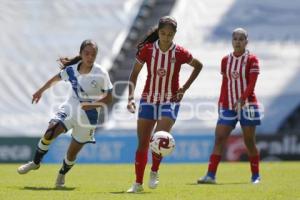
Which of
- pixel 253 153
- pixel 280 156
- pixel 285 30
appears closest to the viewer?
pixel 253 153

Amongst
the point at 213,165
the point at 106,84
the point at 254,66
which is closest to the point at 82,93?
the point at 106,84

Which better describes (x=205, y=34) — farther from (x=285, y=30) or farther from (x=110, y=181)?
(x=110, y=181)

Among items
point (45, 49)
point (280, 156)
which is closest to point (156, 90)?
point (280, 156)

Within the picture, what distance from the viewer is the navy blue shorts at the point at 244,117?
11.9 meters

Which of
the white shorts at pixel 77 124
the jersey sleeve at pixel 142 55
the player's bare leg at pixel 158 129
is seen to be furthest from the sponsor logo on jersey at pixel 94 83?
the player's bare leg at pixel 158 129

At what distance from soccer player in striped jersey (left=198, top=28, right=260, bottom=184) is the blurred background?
47.6ft

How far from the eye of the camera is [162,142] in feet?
31.9

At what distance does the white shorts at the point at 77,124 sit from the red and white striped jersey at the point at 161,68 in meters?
1.04

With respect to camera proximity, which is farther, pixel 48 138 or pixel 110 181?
pixel 110 181

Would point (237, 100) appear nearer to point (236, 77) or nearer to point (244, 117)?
point (244, 117)

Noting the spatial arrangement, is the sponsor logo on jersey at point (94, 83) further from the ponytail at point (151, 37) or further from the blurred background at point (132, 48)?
the blurred background at point (132, 48)

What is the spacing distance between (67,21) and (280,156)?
12485 millimetres

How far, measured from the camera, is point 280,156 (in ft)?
74.5

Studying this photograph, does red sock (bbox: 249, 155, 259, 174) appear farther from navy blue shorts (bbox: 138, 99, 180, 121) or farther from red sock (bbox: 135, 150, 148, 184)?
red sock (bbox: 135, 150, 148, 184)
